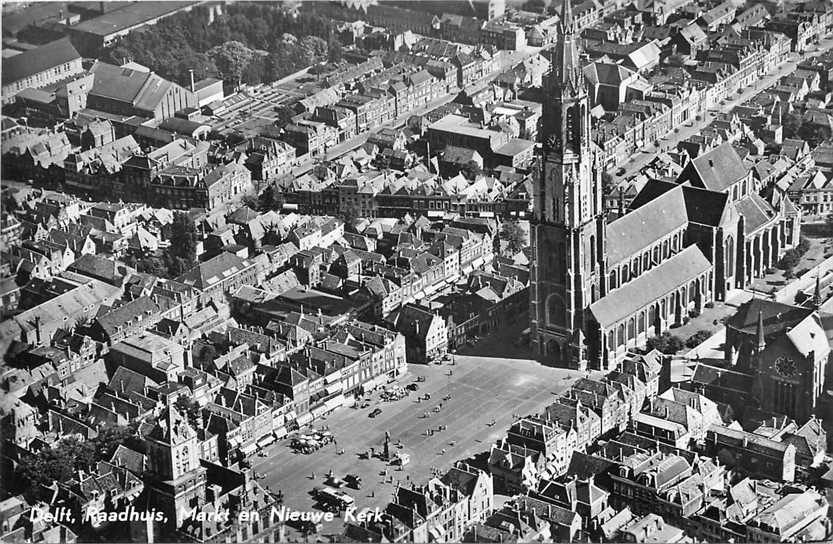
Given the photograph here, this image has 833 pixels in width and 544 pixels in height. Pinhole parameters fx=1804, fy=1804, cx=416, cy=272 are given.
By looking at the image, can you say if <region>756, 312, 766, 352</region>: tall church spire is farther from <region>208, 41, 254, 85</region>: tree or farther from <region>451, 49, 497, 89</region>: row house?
<region>208, 41, 254, 85</region>: tree

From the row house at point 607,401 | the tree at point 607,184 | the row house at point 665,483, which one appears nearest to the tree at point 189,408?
the row house at point 607,401

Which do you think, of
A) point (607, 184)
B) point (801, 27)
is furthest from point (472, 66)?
point (607, 184)

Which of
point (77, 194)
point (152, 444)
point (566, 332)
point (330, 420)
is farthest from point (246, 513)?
point (77, 194)

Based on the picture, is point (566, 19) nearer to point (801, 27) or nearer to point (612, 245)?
point (612, 245)

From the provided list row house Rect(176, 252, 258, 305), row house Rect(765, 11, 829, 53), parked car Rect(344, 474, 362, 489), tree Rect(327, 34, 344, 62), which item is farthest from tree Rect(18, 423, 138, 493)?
row house Rect(765, 11, 829, 53)

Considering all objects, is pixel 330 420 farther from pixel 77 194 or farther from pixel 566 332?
pixel 77 194

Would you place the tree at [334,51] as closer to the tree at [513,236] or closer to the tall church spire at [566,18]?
the tree at [513,236]

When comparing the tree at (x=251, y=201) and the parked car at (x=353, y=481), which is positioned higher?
the tree at (x=251, y=201)
